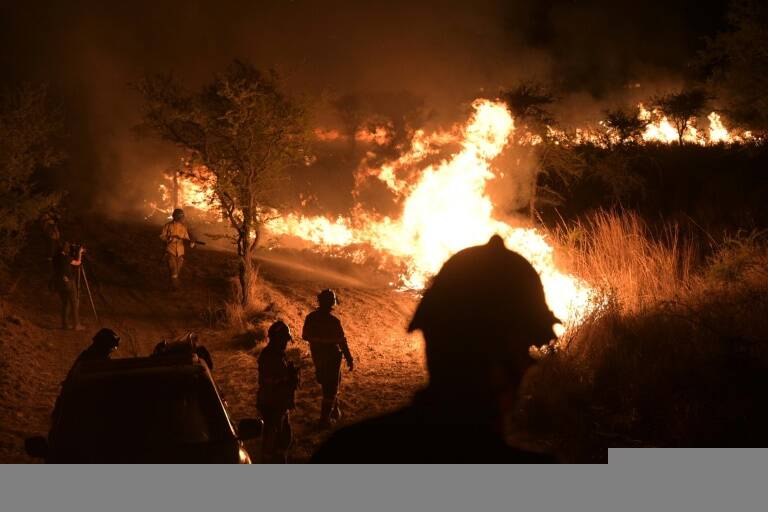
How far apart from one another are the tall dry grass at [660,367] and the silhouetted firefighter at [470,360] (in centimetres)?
482

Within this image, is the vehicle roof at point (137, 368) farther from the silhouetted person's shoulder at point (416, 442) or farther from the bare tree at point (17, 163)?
the bare tree at point (17, 163)

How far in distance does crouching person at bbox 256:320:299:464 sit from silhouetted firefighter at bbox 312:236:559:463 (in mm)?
5009

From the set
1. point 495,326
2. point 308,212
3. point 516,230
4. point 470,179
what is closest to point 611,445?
point 495,326

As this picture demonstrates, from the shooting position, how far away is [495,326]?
1861 millimetres

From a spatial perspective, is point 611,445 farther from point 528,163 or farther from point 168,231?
point 528,163

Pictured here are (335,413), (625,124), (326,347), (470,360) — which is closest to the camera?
(470,360)

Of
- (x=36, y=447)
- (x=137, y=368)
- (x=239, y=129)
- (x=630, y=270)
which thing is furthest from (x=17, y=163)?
(x=630, y=270)

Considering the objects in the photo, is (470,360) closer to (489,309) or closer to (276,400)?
(489,309)

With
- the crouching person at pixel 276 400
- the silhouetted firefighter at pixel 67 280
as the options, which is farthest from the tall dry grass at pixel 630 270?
the silhouetted firefighter at pixel 67 280

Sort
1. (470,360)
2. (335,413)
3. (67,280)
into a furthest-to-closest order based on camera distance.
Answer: (67,280), (335,413), (470,360)

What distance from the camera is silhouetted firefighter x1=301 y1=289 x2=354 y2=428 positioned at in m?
7.84

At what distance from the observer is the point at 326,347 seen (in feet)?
25.8

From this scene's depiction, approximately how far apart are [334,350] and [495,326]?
242 inches

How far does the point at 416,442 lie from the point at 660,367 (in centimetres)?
624
